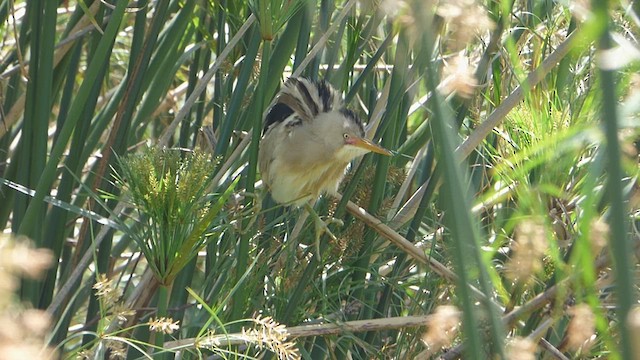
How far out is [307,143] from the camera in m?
1.80

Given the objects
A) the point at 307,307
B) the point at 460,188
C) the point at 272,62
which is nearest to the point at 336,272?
the point at 307,307

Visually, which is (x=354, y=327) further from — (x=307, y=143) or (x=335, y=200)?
(x=307, y=143)

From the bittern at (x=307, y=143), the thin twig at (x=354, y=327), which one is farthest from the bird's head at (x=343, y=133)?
the thin twig at (x=354, y=327)

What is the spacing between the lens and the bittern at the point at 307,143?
1.68 m

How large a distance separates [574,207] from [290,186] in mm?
545

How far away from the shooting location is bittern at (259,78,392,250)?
168cm

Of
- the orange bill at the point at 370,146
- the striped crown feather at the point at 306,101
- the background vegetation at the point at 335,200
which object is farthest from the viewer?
the striped crown feather at the point at 306,101

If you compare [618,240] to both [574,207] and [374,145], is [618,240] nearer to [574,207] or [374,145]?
[574,207]

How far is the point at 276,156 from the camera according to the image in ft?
5.80

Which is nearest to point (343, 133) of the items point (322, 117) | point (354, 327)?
point (322, 117)

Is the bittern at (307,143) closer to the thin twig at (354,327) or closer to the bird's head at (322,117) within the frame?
the bird's head at (322,117)

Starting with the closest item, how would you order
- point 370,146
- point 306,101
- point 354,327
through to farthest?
point 354,327, point 370,146, point 306,101

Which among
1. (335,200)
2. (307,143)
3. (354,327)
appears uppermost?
(307,143)

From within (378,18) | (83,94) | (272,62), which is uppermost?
(378,18)
